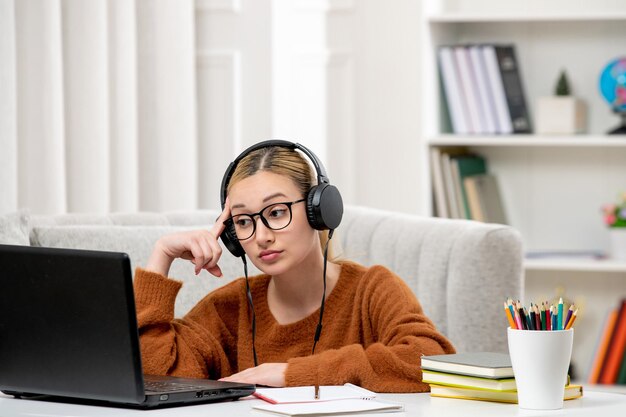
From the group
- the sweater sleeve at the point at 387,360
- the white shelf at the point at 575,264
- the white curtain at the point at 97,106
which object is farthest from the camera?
the white shelf at the point at 575,264

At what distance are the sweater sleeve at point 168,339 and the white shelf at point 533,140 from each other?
1.76 metres

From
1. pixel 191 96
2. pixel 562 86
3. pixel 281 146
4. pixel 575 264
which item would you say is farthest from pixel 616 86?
pixel 281 146

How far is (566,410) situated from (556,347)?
2.8 inches

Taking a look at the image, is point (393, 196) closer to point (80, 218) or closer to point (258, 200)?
point (80, 218)

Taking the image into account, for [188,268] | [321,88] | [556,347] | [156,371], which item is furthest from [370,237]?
[321,88]

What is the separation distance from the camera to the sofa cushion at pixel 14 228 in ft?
6.31

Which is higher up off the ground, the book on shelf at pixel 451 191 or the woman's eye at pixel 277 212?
the woman's eye at pixel 277 212

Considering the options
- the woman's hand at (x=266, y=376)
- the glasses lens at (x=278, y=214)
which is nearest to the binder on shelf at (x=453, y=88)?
the glasses lens at (x=278, y=214)

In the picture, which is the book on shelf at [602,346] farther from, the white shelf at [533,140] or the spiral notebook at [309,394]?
the spiral notebook at [309,394]

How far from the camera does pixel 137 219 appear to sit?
91.0 inches

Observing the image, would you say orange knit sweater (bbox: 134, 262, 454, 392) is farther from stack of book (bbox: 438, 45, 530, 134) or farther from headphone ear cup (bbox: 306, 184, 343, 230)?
stack of book (bbox: 438, 45, 530, 134)

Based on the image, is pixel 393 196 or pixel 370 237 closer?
pixel 370 237

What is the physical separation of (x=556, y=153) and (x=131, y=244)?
183 centimetres

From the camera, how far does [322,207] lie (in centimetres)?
151
